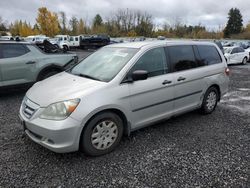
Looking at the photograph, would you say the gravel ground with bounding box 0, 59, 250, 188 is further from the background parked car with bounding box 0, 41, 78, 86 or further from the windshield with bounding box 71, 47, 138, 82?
the background parked car with bounding box 0, 41, 78, 86

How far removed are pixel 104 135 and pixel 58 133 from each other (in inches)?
27.8

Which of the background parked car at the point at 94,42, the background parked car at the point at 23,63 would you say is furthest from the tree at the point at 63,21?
the background parked car at the point at 23,63

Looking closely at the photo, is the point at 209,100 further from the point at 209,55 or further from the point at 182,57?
the point at 182,57

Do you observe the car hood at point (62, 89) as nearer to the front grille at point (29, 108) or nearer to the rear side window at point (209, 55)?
the front grille at point (29, 108)

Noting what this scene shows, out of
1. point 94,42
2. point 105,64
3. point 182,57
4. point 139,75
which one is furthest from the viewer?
point 94,42

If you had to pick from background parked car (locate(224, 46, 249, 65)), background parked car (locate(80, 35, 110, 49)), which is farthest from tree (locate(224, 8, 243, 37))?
background parked car (locate(224, 46, 249, 65))

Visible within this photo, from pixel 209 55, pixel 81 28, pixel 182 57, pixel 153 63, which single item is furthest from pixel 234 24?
pixel 153 63

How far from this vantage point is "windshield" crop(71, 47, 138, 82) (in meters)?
3.58

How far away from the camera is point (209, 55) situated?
198 inches

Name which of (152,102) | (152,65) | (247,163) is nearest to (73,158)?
(152,102)

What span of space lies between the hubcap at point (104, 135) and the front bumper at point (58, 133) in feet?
0.94

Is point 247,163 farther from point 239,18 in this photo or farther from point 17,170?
point 239,18

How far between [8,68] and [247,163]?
5.81 meters

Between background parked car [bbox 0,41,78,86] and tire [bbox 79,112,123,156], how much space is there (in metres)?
3.95
